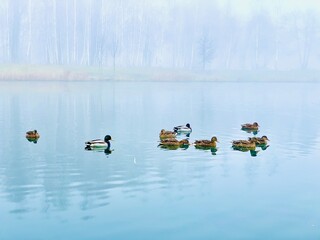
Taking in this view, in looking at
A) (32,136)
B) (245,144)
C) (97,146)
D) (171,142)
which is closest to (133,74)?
(32,136)

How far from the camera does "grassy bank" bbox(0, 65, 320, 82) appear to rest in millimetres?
116812

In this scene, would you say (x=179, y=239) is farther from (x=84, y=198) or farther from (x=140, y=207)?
(x=84, y=198)

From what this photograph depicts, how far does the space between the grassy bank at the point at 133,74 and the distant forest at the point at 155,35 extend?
573 cm

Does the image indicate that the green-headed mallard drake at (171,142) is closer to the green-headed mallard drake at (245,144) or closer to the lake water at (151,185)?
the lake water at (151,185)

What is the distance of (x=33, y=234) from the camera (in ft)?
51.8

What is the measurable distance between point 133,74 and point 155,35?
28.1 m

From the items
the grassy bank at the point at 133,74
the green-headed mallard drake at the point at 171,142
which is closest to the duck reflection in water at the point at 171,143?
the green-headed mallard drake at the point at 171,142

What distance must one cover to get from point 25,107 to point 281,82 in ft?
334

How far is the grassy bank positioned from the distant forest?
18.8 feet

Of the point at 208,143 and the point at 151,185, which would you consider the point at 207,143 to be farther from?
the point at 151,185

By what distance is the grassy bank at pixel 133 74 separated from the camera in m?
117

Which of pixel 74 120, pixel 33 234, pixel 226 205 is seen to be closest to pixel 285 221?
pixel 226 205

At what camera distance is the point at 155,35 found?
151875 mm

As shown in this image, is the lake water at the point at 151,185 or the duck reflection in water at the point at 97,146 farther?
the duck reflection in water at the point at 97,146
